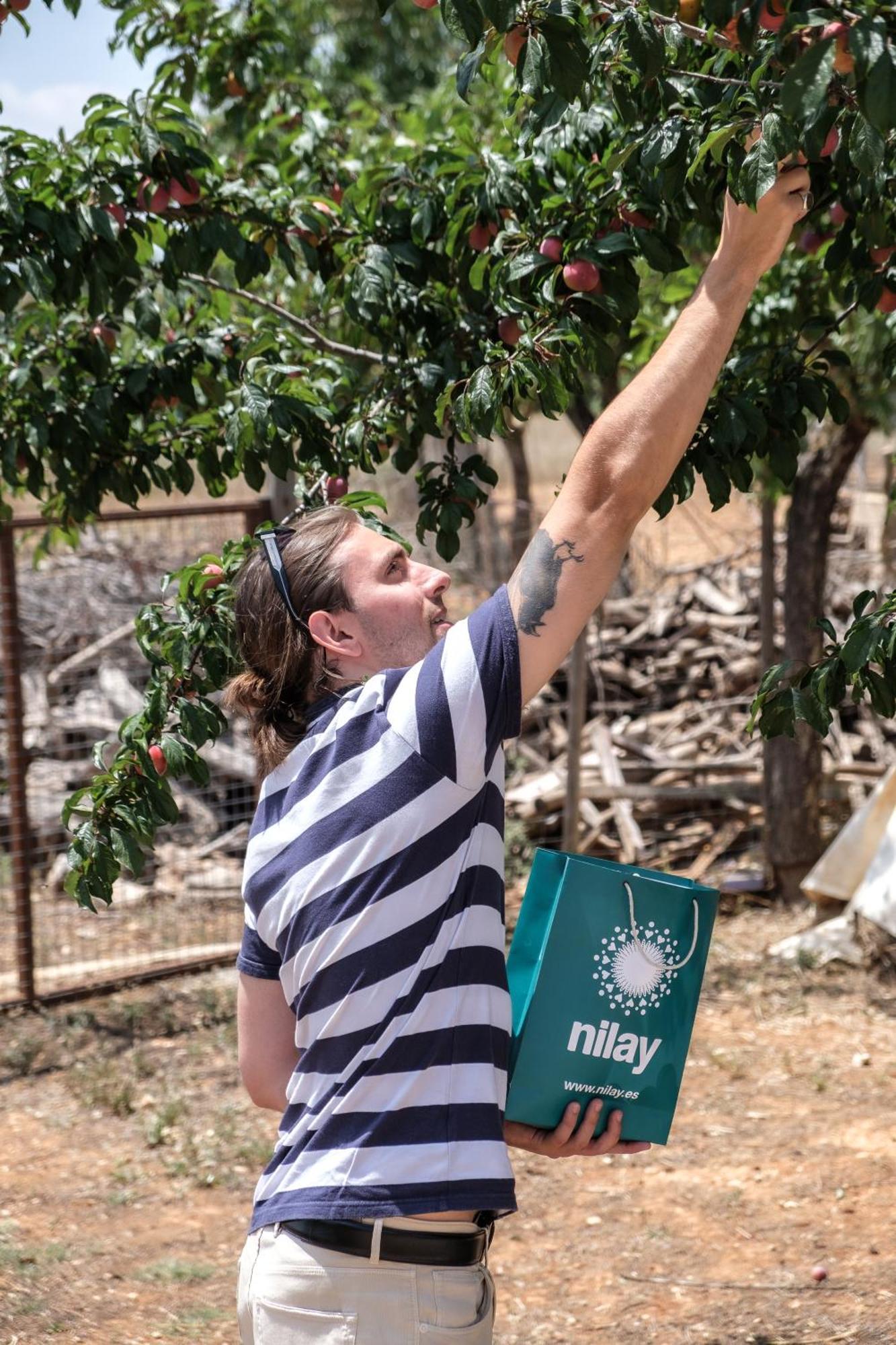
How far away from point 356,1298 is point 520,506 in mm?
6097

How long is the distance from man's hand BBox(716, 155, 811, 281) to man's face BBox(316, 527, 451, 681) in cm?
55

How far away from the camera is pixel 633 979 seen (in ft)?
5.93

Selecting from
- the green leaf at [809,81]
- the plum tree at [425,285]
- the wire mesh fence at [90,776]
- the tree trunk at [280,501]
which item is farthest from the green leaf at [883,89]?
the tree trunk at [280,501]

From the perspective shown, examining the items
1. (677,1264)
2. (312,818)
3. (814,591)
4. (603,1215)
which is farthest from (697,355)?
(814,591)

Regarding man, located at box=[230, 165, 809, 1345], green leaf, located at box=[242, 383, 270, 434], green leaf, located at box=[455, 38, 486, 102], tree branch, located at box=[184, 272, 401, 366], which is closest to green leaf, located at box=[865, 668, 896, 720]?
man, located at box=[230, 165, 809, 1345]

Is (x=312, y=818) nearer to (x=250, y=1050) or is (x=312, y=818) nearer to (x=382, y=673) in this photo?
(x=382, y=673)

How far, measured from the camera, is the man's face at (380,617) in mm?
1748

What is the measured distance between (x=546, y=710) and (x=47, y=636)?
3046mm

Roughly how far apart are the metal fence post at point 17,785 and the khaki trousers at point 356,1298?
4045mm

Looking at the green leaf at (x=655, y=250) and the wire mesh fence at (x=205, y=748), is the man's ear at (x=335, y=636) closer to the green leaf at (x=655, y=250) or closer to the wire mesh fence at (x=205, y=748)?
the green leaf at (x=655, y=250)

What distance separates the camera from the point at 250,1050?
1.82 metres

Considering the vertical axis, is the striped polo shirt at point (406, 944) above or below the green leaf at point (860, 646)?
below

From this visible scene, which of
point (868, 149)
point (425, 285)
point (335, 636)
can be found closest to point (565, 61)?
point (868, 149)

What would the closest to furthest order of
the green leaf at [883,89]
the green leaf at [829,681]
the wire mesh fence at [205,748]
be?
1. the green leaf at [883,89]
2. the green leaf at [829,681]
3. the wire mesh fence at [205,748]
